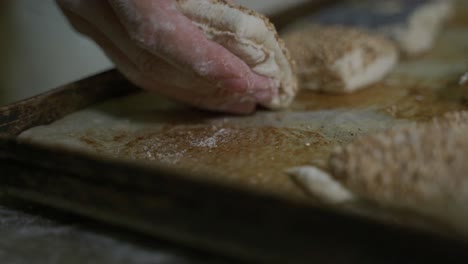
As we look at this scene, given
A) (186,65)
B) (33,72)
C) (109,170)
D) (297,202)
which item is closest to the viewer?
(297,202)

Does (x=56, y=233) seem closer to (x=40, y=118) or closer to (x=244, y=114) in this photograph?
(x=40, y=118)

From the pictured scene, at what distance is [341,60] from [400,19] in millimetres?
569

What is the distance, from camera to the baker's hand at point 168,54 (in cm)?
126

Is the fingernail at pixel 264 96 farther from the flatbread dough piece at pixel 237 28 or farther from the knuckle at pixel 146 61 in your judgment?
the knuckle at pixel 146 61

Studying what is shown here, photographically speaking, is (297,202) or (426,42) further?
(426,42)

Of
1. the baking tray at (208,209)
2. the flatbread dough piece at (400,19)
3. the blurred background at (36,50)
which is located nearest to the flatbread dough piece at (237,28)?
the baking tray at (208,209)

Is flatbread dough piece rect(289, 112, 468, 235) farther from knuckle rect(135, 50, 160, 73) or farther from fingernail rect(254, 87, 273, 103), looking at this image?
knuckle rect(135, 50, 160, 73)

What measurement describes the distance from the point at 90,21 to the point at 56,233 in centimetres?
60

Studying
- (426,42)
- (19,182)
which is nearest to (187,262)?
(19,182)

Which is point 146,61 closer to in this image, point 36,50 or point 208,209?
point 208,209

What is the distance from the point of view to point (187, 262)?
3.19ft

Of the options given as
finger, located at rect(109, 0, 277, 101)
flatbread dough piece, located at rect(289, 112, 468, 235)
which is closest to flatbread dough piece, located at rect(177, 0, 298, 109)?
finger, located at rect(109, 0, 277, 101)

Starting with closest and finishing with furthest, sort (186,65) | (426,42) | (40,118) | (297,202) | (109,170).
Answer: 1. (297,202)
2. (109,170)
3. (186,65)
4. (40,118)
5. (426,42)

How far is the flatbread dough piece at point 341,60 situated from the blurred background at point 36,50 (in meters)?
0.55
